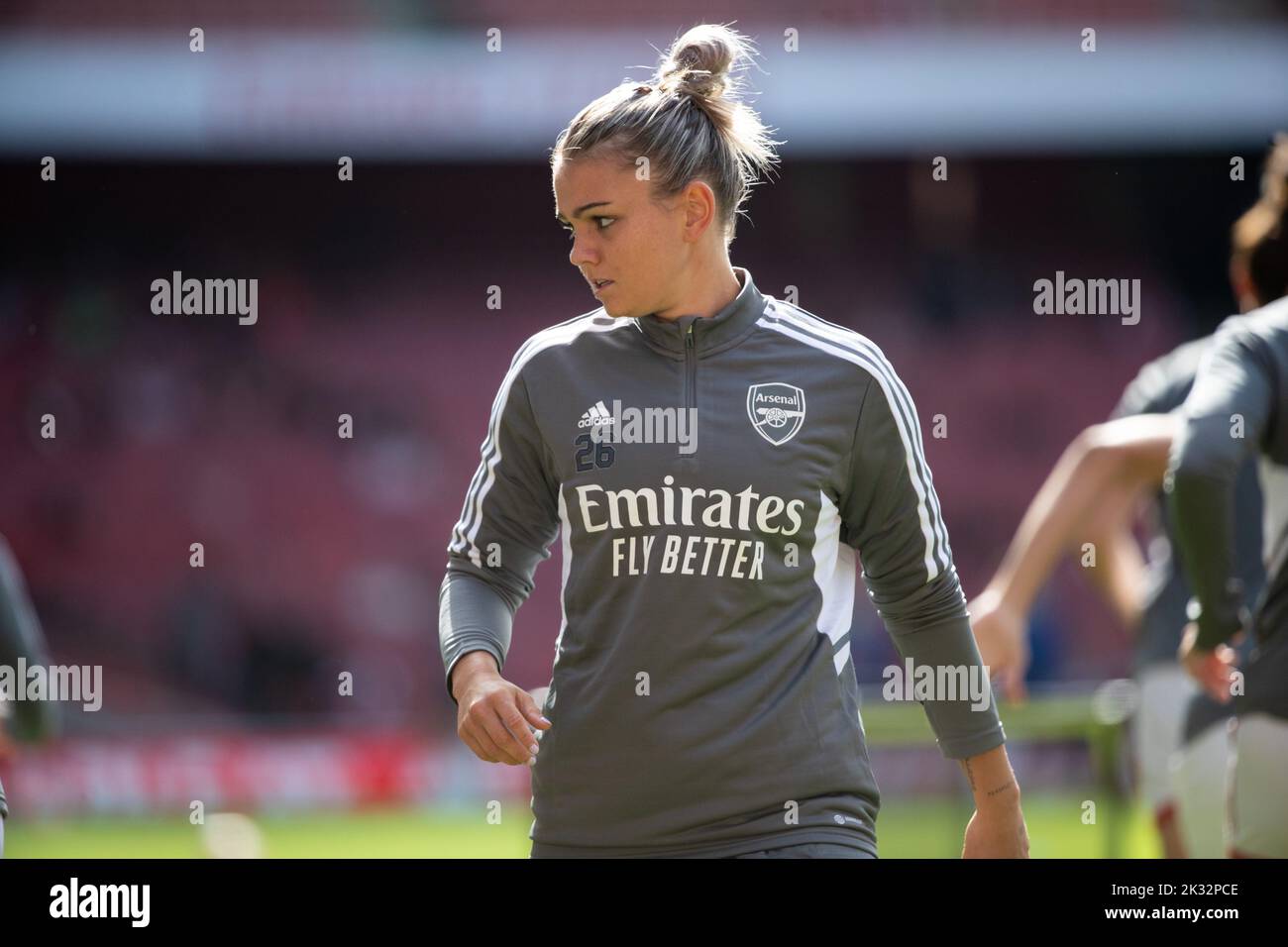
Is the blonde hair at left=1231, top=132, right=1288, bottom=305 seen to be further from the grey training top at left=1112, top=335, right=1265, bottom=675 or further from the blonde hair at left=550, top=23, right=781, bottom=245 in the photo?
the blonde hair at left=550, top=23, right=781, bottom=245

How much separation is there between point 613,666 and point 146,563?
1270 centimetres

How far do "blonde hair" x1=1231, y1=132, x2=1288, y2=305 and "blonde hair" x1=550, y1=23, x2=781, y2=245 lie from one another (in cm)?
145

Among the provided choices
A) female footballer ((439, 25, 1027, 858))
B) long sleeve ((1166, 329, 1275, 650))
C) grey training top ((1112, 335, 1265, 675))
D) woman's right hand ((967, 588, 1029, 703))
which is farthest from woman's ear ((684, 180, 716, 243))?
grey training top ((1112, 335, 1265, 675))

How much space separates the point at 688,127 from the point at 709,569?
68 centimetres

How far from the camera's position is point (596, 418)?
2363 millimetres

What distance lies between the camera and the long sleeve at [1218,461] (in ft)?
9.57

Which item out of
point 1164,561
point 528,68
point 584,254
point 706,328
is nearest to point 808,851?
point 706,328

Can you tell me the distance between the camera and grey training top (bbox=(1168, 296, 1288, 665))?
2920 mm

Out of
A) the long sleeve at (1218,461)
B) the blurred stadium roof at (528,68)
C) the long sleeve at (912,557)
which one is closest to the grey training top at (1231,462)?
the long sleeve at (1218,461)

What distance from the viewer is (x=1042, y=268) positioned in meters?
15.2

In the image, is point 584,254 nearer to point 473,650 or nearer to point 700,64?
point 700,64
